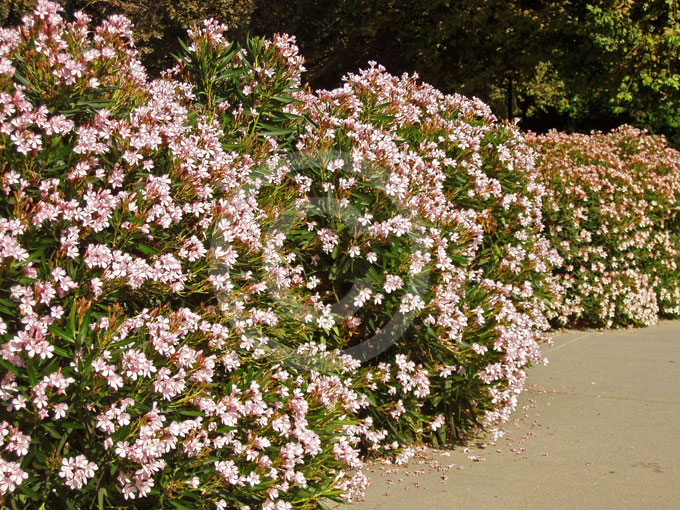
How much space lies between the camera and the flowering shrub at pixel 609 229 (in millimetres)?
9219

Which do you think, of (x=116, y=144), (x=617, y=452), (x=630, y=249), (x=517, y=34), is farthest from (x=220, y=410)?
(x=517, y=34)

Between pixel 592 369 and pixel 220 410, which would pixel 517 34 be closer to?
pixel 592 369

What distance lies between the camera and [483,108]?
20.1ft

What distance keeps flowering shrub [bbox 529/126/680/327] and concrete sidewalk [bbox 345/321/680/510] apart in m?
2.08

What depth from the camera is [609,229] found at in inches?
375

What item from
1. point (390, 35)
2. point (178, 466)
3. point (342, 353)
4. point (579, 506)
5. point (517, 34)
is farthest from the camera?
point (390, 35)

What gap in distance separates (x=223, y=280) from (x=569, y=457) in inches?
118

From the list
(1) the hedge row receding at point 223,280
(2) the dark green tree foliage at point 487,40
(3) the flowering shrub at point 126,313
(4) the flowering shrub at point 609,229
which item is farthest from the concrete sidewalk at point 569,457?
(2) the dark green tree foliage at point 487,40

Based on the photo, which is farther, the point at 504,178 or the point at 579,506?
the point at 504,178

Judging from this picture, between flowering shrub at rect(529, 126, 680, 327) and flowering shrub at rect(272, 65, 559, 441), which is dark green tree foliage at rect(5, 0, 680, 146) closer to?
flowering shrub at rect(529, 126, 680, 327)

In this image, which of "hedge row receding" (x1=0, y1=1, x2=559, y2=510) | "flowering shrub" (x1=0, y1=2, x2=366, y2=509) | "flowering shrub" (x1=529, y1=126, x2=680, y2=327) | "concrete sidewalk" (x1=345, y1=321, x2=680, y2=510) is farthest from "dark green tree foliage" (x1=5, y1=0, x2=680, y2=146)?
"flowering shrub" (x1=0, y1=2, x2=366, y2=509)

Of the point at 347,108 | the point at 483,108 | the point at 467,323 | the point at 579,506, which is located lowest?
the point at 579,506

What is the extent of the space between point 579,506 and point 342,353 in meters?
1.64

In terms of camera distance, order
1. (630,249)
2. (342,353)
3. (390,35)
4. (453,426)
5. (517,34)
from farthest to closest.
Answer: (390,35), (517,34), (630,249), (453,426), (342,353)
